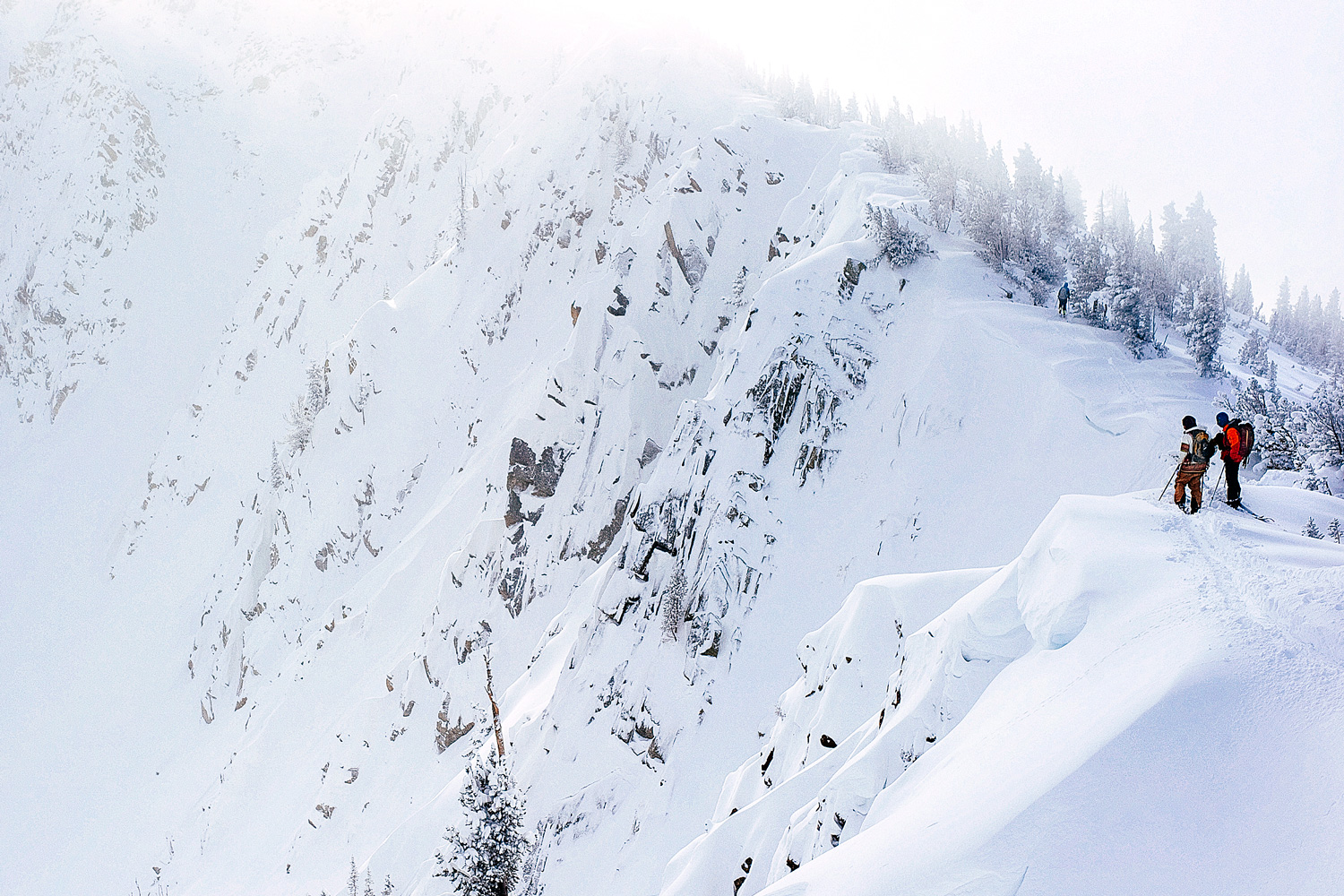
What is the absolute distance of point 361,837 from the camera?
31.2 metres

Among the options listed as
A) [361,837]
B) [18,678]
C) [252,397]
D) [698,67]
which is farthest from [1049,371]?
[18,678]

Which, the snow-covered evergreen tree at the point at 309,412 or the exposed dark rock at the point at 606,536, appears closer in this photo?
the exposed dark rock at the point at 606,536

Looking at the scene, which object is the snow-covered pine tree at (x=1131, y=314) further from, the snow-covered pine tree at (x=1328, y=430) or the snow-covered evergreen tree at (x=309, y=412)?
the snow-covered evergreen tree at (x=309, y=412)

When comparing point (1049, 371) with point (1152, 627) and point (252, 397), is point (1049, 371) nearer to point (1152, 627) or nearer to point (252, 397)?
point (1152, 627)

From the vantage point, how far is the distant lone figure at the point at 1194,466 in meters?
10.0

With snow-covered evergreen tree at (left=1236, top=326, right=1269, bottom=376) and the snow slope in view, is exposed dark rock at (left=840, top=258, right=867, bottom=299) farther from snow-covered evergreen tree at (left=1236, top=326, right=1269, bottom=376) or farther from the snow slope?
the snow slope

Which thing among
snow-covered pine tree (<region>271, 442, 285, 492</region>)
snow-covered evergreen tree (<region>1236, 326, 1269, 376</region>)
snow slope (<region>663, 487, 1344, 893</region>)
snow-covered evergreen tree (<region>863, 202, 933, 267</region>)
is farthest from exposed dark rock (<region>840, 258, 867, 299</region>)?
snow-covered pine tree (<region>271, 442, 285, 492</region>)

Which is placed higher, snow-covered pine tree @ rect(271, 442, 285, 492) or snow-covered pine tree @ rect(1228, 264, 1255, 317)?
snow-covered pine tree @ rect(1228, 264, 1255, 317)

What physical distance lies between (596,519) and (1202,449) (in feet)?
90.6

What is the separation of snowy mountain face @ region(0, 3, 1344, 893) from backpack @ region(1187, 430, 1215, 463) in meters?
1.06

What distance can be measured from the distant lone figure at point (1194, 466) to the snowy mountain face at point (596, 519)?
65 cm

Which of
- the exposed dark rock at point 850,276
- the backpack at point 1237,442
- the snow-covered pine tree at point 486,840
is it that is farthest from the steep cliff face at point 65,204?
the backpack at point 1237,442

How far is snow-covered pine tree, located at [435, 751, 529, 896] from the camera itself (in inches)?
570

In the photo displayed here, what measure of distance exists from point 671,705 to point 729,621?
10.8 ft
